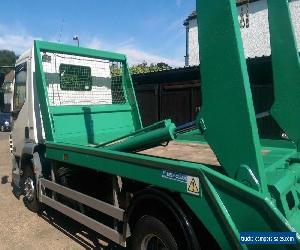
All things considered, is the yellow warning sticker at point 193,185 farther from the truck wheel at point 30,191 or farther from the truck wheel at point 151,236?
the truck wheel at point 30,191

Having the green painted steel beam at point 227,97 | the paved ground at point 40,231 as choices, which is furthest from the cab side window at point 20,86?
the green painted steel beam at point 227,97

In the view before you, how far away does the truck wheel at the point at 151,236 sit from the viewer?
305cm

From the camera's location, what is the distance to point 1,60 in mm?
103062

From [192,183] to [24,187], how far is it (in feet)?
13.6

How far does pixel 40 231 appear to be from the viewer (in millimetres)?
5168

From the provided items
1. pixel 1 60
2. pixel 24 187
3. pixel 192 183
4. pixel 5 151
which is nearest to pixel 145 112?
pixel 5 151

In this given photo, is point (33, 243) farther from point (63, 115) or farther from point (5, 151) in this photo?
point (5, 151)

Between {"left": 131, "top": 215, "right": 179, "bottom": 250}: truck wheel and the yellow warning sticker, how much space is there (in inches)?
19.7

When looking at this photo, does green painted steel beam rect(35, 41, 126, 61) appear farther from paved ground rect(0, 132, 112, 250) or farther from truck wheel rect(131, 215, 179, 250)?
truck wheel rect(131, 215, 179, 250)

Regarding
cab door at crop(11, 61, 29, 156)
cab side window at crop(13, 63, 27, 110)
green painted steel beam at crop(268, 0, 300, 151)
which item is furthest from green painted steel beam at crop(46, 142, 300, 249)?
cab side window at crop(13, 63, 27, 110)

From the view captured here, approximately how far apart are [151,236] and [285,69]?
235 cm

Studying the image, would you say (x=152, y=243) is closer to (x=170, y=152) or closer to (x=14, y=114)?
(x=170, y=152)

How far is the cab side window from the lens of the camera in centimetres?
601

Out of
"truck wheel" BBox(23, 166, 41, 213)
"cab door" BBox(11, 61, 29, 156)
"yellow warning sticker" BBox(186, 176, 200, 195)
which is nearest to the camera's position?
"yellow warning sticker" BBox(186, 176, 200, 195)
